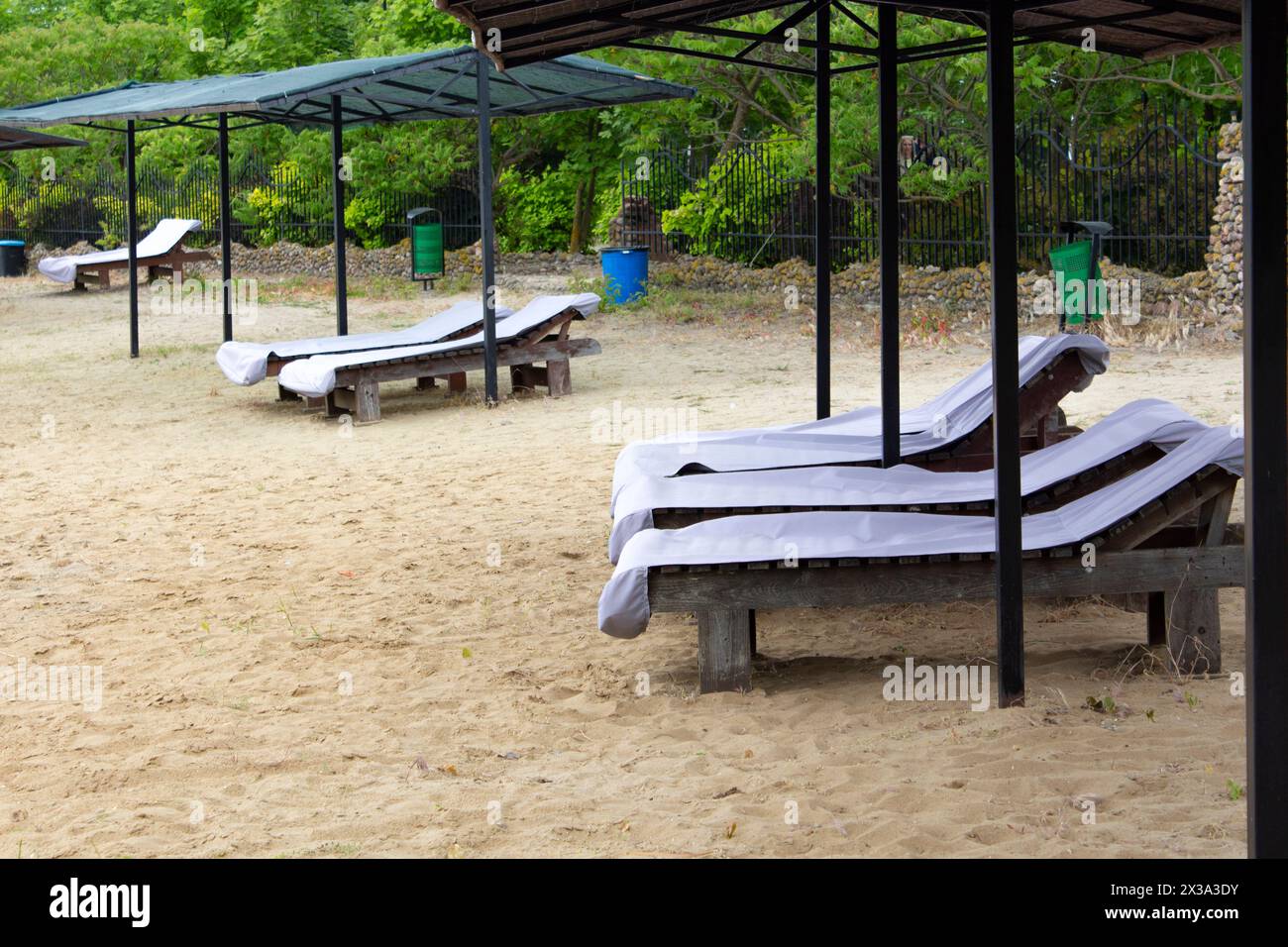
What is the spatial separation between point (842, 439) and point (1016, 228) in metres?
3.20

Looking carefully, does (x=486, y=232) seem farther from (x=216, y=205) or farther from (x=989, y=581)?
(x=216, y=205)

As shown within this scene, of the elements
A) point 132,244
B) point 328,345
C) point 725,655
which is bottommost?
point 725,655

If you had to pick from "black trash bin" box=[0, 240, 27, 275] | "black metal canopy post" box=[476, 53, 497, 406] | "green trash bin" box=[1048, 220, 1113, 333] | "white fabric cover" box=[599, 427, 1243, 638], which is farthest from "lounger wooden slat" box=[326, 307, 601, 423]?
"black trash bin" box=[0, 240, 27, 275]

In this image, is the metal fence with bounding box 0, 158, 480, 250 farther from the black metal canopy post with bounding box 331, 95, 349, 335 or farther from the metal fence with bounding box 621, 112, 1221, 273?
the black metal canopy post with bounding box 331, 95, 349, 335

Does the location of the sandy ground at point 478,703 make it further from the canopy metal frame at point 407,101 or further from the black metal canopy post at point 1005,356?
the canopy metal frame at point 407,101

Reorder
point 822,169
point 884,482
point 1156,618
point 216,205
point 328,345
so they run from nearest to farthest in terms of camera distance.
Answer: point 1156,618, point 884,482, point 822,169, point 328,345, point 216,205

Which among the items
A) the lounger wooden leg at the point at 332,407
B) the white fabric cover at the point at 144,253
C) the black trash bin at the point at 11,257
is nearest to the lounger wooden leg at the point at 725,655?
the lounger wooden leg at the point at 332,407

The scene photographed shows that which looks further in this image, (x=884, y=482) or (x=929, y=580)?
(x=884, y=482)

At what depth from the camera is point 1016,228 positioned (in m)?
4.60

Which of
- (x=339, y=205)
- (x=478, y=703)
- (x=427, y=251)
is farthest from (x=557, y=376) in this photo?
(x=427, y=251)

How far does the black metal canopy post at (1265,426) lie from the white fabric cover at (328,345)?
10371 millimetres

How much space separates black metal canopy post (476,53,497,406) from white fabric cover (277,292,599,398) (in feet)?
0.71

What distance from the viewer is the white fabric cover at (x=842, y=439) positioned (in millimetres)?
7199
